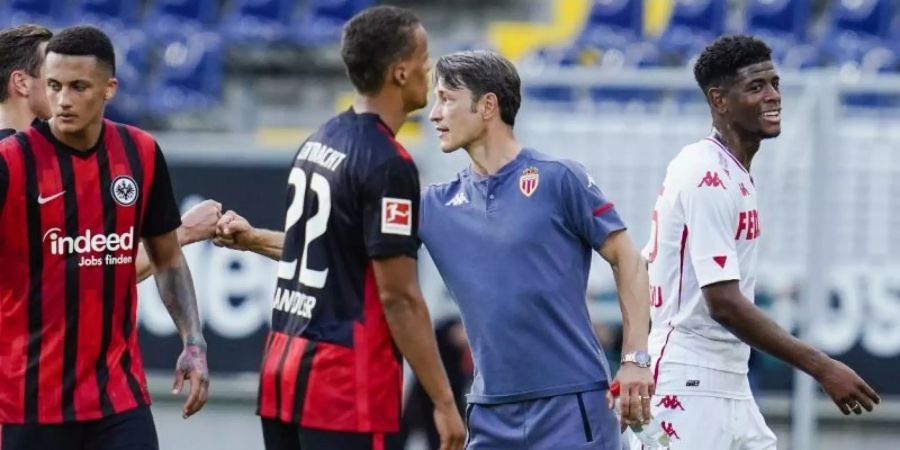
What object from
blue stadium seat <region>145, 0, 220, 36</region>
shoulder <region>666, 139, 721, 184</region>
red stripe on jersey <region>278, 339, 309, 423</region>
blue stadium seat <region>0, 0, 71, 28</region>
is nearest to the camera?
red stripe on jersey <region>278, 339, 309, 423</region>

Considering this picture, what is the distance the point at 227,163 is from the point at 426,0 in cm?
803

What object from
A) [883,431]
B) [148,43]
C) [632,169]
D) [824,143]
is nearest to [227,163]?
[632,169]

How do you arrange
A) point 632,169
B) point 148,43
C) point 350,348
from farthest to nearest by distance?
point 148,43, point 632,169, point 350,348

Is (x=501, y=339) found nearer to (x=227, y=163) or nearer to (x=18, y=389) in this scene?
(x=18, y=389)

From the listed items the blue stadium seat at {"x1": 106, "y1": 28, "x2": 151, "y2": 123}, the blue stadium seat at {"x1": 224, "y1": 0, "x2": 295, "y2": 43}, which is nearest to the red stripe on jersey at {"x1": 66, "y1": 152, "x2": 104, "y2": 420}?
the blue stadium seat at {"x1": 106, "y1": 28, "x2": 151, "y2": 123}

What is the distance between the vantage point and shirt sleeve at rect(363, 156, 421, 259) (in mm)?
5035

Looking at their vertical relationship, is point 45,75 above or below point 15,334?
above

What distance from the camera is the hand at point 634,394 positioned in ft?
17.8

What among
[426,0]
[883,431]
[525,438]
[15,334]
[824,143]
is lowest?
[883,431]

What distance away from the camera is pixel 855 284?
385 inches

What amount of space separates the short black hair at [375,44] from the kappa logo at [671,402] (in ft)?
5.32

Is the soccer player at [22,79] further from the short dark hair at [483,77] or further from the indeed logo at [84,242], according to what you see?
the short dark hair at [483,77]

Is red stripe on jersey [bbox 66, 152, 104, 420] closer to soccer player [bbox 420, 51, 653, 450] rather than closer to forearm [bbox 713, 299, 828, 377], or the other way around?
soccer player [bbox 420, 51, 653, 450]

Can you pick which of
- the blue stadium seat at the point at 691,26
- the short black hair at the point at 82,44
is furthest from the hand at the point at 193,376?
the blue stadium seat at the point at 691,26
